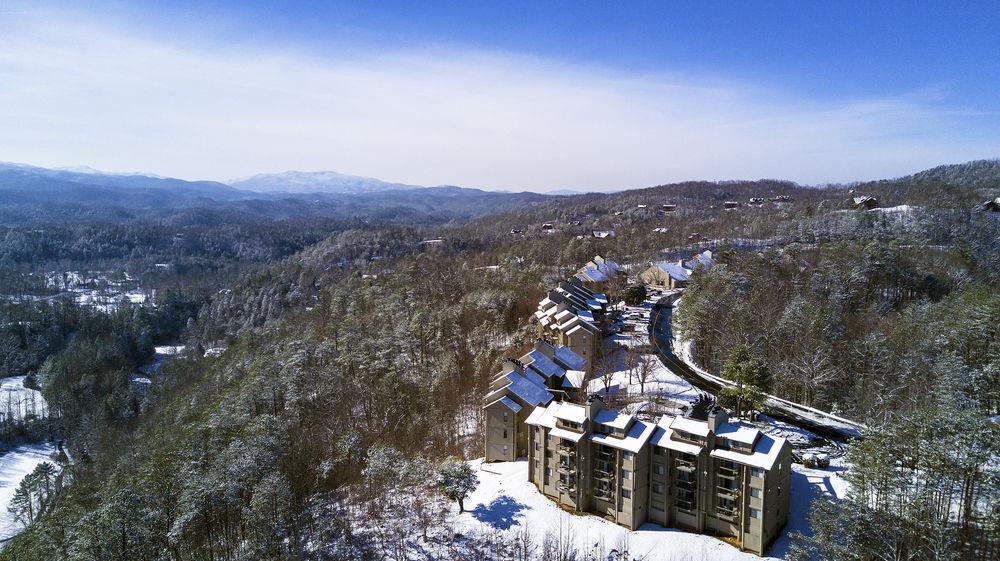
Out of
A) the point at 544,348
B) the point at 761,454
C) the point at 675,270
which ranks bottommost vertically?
the point at 761,454

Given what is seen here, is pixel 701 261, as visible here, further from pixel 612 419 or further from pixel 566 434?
pixel 566 434

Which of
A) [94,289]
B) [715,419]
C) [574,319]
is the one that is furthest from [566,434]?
[94,289]

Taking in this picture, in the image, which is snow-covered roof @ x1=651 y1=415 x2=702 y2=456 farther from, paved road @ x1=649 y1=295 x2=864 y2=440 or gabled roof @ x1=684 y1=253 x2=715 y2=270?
gabled roof @ x1=684 y1=253 x2=715 y2=270

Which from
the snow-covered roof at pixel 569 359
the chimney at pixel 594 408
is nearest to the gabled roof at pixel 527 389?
the chimney at pixel 594 408

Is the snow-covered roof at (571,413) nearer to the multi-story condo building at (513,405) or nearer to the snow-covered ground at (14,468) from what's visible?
the multi-story condo building at (513,405)

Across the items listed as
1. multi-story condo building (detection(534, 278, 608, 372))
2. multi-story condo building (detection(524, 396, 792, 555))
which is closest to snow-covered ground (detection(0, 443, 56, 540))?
multi-story condo building (detection(534, 278, 608, 372))

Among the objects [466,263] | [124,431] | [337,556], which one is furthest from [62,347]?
[337,556]
